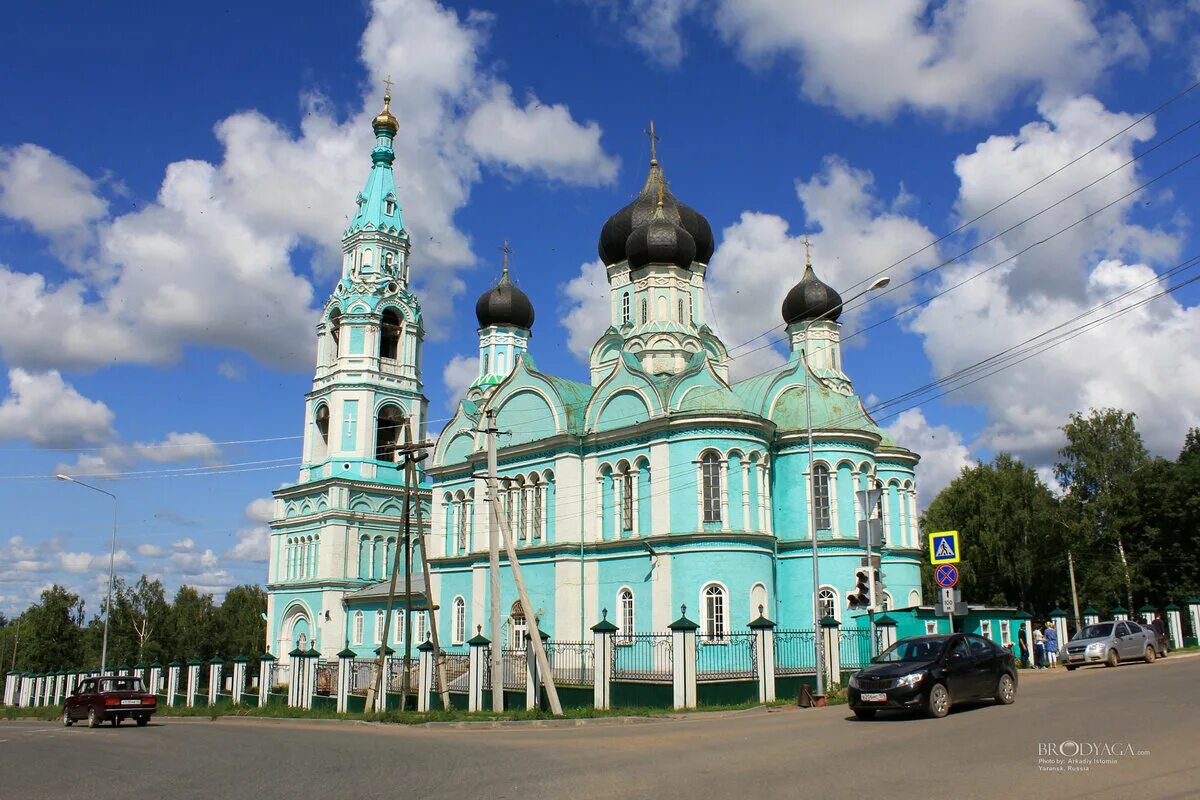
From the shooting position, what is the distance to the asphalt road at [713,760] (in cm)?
889

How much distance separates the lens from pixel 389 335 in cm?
5088

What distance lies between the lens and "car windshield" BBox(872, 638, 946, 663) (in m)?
14.5

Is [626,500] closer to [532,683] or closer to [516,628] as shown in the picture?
[516,628]

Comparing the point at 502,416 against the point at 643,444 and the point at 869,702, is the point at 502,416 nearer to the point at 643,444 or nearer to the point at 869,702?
the point at 643,444

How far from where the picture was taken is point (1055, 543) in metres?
46.2

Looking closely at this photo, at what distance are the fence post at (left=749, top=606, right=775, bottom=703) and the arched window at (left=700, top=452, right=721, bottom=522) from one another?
7265 millimetres

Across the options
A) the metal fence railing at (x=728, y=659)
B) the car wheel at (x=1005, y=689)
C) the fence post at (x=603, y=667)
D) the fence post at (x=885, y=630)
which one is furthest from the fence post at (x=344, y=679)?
the car wheel at (x=1005, y=689)

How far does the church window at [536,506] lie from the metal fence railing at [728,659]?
7594 mm

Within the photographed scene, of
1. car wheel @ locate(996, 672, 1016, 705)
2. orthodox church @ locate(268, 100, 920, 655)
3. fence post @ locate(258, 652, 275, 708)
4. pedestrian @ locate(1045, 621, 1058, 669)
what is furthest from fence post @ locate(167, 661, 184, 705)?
pedestrian @ locate(1045, 621, 1058, 669)

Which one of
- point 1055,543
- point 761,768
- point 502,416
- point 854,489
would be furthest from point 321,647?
point 761,768

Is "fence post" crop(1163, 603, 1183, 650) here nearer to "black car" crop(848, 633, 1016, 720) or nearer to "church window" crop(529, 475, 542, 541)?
"black car" crop(848, 633, 1016, 720)

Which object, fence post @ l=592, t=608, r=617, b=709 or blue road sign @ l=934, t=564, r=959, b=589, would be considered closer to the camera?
blue road sign @ l=934, t=564, r=959, b=589

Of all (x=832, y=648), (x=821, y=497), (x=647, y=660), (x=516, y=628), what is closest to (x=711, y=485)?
(x=821, y=497)

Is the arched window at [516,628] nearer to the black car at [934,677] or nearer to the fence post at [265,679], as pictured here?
the fence post at [265,679]
